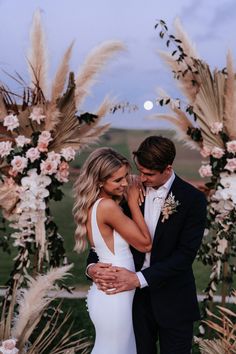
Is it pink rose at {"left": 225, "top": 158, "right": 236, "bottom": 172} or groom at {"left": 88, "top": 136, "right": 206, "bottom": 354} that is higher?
pink rose at {"left": 225, "top": 158, "right": 236, "bottom": 172}

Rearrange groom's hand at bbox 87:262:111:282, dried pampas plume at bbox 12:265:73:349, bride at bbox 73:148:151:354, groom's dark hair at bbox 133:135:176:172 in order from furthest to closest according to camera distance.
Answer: groom's hand at bbox 87:262:111:282
bride at bbox 73:148:151:354
groom's dark hair at bbox 133:135:176:172
dried pampas plume at bbox 12:265:73:349

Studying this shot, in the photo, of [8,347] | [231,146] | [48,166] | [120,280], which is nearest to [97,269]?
[120,280]

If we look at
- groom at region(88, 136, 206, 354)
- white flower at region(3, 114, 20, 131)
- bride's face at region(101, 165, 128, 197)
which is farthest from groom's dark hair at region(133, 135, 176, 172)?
white flower at region(3, 114, 20, 131)

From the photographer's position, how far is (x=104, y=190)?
304cm

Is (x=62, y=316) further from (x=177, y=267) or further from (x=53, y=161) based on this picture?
(x=177, y=267)

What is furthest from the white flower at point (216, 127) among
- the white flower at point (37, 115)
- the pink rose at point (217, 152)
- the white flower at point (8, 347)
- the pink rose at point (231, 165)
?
the white flower at point (8, 347)

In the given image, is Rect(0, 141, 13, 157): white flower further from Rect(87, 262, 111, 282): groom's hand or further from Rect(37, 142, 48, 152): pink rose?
Rect(87, 262, 111, 282): groom's hand

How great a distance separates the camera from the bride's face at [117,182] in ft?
9.50

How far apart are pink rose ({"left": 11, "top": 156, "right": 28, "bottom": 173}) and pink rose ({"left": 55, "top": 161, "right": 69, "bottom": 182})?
27cm

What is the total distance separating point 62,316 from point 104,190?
128 inches

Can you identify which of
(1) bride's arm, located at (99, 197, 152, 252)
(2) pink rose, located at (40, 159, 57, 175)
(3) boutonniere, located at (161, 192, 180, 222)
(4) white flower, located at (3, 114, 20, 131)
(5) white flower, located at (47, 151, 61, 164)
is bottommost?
(1) bride's arm, located at (99, 197, 152, 252)

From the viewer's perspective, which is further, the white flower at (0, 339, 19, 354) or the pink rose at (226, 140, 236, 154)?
the pink rose at (226, 140, 236, 154)

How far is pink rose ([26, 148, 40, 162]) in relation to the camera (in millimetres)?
4453

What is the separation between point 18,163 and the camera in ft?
14.7
